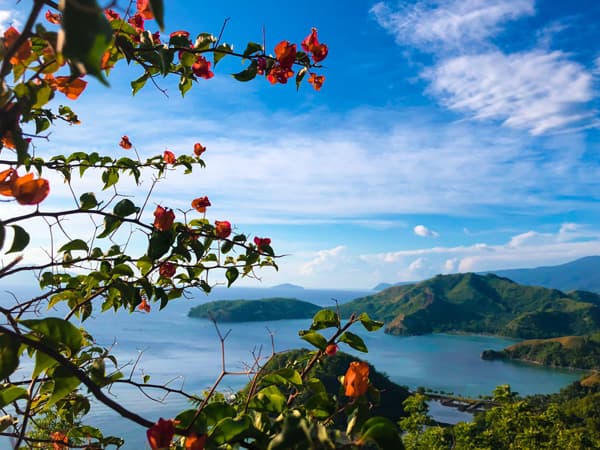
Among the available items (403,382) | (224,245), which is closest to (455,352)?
(403,382)

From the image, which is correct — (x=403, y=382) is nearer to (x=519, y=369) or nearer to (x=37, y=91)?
(x=519, y=369)

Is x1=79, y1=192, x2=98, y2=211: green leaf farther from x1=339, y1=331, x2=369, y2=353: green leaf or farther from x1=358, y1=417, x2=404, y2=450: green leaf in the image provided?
x1=358, y1=417, x2=404, y2=450: green leaf

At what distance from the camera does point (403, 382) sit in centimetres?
4853

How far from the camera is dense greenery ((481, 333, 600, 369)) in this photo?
200 ft

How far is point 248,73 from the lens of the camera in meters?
1.26

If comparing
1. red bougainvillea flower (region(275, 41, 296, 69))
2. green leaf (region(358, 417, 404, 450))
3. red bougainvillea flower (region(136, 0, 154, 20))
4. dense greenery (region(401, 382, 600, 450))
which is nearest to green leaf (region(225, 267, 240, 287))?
red bougainvillea flower (region(275, 41, 296, 69))

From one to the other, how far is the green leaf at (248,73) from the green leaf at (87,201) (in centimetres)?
54

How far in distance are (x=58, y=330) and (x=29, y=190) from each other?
0.66ft

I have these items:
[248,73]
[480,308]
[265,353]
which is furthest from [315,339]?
[480,308]

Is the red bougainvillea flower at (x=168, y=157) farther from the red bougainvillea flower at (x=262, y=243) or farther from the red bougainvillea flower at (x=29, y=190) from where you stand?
the red bougainvillea flower at (x=29, y=190)

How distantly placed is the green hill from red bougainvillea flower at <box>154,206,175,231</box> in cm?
7459

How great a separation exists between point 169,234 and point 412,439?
55.4ft

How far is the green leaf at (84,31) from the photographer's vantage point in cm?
31

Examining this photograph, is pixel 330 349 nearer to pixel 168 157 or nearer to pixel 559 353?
pixel 168 157
